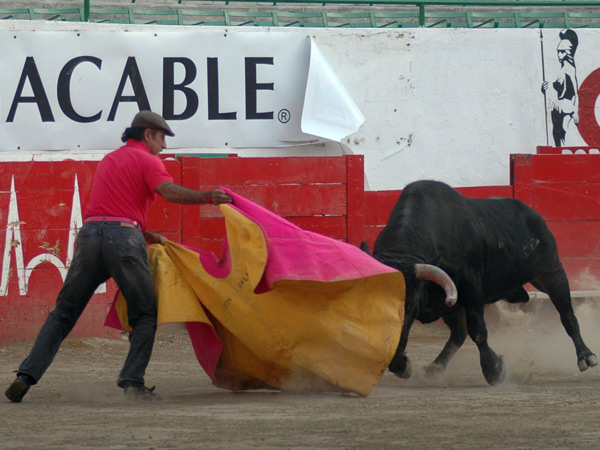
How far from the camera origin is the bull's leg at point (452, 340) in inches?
274

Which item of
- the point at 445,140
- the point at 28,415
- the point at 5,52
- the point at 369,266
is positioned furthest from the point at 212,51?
the point at 28,415

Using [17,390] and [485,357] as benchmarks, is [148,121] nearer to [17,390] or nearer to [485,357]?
[17,390]

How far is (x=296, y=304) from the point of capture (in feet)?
17.9

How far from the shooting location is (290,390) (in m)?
5.66

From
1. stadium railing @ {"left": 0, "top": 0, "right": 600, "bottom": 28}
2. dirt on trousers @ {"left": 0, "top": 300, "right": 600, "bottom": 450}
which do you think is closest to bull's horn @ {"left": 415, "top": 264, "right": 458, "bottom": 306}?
dirt on trousers @ {"left": 0, "top": 300, "right": 600, "bottom": 450}

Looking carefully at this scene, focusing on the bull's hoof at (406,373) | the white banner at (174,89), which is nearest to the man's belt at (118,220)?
the bull's hoof at (406,373)

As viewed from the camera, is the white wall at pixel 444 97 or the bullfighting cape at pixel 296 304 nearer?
the bullfighting cape at pixel 296 304

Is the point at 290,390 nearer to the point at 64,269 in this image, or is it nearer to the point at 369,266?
the point at 369,266

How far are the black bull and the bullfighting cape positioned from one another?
58 cm

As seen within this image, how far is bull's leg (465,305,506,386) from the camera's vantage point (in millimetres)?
6230

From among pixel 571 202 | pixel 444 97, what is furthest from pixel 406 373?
pixel 444 97

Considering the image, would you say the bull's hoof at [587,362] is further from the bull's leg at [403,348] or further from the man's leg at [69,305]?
the man's leg at [69,305]

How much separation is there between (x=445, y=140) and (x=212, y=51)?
8.79 feet

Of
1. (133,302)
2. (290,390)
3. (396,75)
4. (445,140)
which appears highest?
(396,75)
